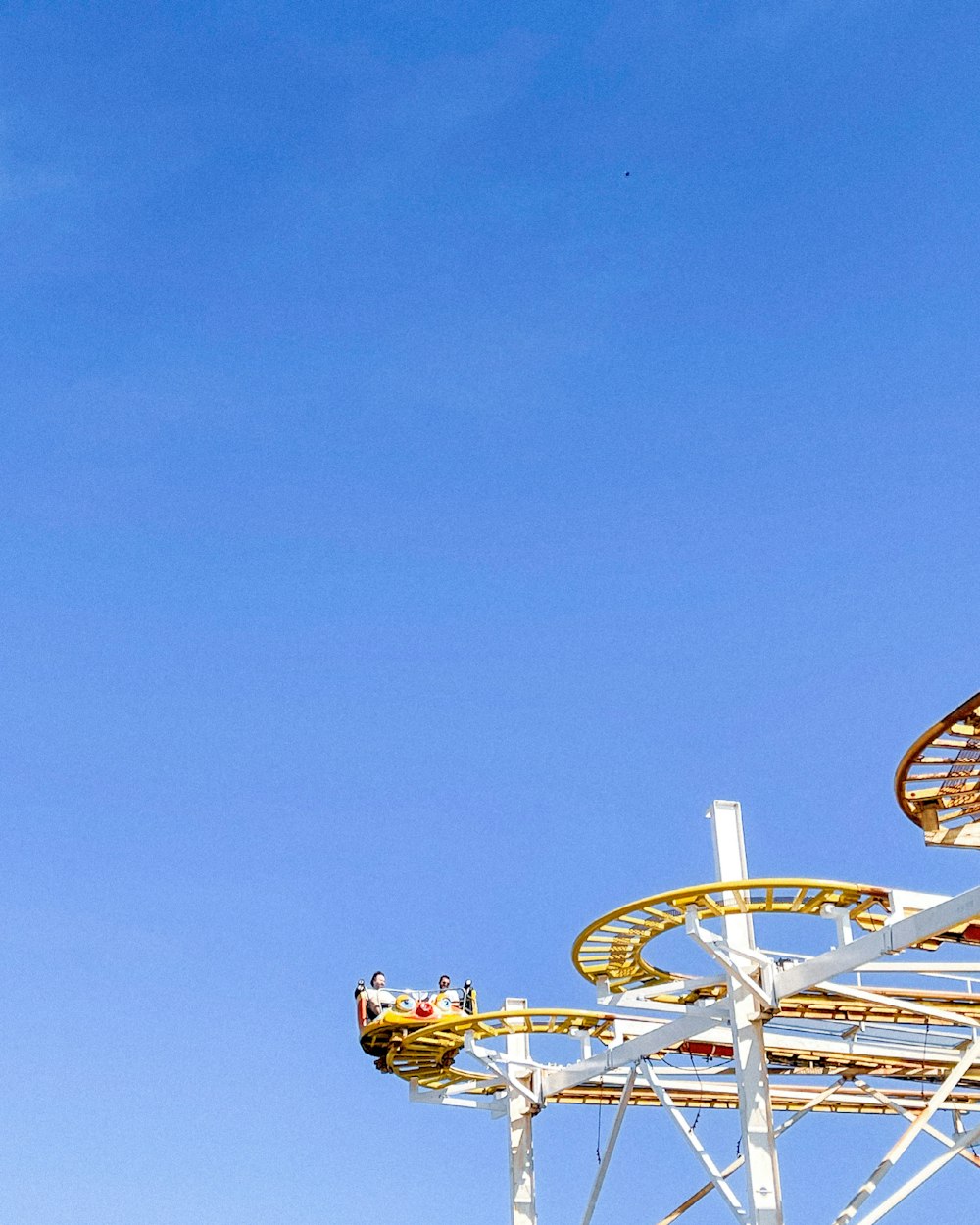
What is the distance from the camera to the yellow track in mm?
18672

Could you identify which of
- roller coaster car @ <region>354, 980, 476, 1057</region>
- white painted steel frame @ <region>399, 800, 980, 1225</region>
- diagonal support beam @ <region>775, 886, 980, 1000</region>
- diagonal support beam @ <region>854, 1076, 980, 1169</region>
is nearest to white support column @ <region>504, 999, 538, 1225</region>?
white painted steel frame @ <region>399, 800, 980, 1225</region>

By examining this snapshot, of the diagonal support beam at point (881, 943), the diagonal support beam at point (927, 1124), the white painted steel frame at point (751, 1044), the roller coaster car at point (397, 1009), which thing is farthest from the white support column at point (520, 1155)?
the diagonal support beam at point (881, 943)

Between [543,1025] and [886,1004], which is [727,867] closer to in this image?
[886,1004]

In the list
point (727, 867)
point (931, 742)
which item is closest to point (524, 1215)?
point (727, 867)

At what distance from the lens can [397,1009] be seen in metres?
25.9

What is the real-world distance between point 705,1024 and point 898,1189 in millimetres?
3993

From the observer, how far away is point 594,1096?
2959cm

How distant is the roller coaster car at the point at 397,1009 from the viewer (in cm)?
2588

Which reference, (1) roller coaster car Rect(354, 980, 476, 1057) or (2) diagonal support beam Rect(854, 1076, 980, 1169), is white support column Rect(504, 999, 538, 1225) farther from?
(2) diagonal support beam Rect(854, 1076, 980, 1169)

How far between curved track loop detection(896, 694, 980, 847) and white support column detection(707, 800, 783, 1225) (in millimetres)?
3659

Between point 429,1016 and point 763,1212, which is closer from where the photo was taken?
point 763,1212

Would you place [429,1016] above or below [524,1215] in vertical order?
above

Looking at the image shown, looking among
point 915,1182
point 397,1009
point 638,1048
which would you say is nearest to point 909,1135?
point 915,1182

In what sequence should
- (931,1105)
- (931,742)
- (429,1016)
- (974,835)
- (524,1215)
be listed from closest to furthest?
1. (931,742)
2. (974,835)
3. (931,1105)
4. (429,1016)
5. (524,1215)
